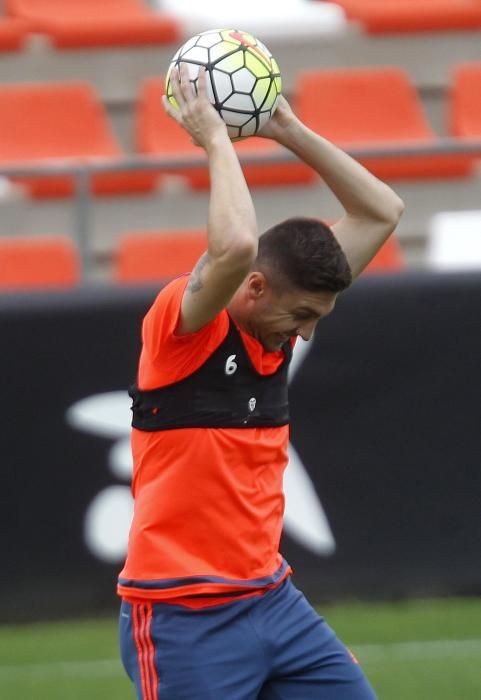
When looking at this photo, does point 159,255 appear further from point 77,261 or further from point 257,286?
point 257,286

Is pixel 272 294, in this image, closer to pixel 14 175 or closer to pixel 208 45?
pixel 208 45

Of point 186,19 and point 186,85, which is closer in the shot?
point 186,85

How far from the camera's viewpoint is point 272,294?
355 cm

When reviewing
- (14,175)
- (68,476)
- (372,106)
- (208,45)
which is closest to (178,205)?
Answer: (372,106)

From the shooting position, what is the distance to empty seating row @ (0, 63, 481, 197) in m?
8.98

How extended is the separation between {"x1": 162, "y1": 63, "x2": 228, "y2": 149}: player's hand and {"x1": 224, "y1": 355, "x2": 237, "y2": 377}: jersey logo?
53 cm

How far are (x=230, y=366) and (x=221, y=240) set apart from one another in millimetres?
382

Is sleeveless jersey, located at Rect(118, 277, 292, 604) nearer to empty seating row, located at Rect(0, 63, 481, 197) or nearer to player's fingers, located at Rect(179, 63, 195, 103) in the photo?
player's fingers, located at Rect(179, 63, 195, 103)

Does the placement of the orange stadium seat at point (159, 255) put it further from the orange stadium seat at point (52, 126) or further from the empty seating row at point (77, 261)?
the orange stadium seat at point (52, 126)

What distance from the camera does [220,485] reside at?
3.56 meters

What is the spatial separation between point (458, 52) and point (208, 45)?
7056mm

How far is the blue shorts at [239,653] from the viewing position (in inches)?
138

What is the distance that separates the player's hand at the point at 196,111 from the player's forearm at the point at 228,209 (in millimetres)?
45

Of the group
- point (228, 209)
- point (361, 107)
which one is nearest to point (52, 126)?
point (361, 107)
